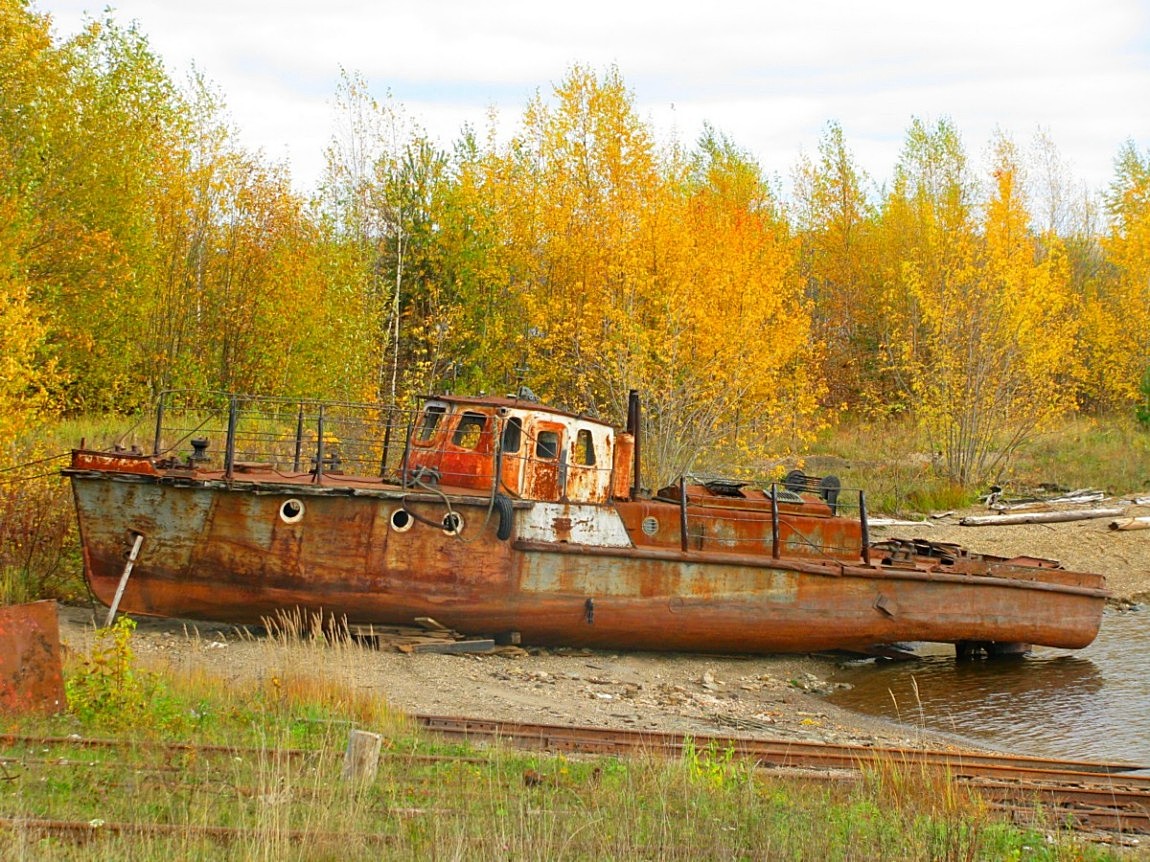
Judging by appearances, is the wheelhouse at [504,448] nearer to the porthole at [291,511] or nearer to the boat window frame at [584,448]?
the boat window frame at [584,448]

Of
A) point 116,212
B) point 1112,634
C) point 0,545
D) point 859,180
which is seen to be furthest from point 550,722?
point 859,180

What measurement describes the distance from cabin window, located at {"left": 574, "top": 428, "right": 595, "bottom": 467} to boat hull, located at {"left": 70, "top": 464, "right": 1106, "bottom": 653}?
45.2 inches

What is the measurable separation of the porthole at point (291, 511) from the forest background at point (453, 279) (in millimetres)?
6676

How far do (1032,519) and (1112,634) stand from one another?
23.5ft

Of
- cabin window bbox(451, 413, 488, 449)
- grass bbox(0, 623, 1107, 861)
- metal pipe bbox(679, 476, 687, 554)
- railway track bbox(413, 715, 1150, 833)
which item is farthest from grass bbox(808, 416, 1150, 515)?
grass bbox(0, 623, 1107, 861)

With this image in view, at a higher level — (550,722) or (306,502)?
(306,502)

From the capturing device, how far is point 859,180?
44969mm

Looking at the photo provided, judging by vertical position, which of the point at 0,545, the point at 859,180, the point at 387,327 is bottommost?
the point at 0,545

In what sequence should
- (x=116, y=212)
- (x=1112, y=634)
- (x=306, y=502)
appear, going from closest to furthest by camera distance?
(x=306, y=502) < (x=1112, y=634) < (x=116, y=212)

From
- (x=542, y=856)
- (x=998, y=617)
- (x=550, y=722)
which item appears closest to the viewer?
(x=542, y=856)

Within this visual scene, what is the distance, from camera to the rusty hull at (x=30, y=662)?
8.05 metres

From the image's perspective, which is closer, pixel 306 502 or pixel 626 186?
pixel 306 502

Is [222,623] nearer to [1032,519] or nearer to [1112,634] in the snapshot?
[1112,634]

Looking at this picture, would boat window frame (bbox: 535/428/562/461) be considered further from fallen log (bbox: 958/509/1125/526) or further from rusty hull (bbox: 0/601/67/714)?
fallen log (bbox: 958/509/1125/526)
